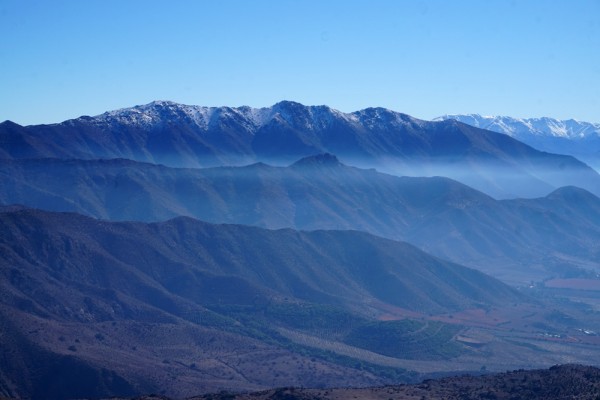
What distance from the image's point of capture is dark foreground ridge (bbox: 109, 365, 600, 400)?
6150 cm

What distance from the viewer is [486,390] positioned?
64.7 metres

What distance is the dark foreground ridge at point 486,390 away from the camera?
202 ft

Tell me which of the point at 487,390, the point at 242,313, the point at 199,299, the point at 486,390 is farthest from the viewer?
the point at 199,299

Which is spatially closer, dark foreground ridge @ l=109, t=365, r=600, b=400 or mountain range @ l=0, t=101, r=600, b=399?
dark foreground ridge @ l=109, t=365, r=600, b=400

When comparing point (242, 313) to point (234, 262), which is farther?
point (234, 262)

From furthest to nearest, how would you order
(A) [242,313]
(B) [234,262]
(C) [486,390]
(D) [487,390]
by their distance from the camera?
(B) [234,262], (A) [242,313], (C) [486,390], (D) [487,390]

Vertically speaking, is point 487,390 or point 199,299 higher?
point 487,390

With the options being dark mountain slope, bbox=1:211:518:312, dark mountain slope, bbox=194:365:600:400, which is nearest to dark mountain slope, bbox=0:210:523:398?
dark mountain slope, bbox=1:211:518:312

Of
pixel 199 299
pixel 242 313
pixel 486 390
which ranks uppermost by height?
pixel 486 390

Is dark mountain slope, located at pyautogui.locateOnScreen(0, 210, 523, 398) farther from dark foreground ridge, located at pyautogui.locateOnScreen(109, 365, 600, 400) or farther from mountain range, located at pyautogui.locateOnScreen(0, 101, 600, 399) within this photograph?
dark foreground ridge, located at pyautogui.locateOnScreen(109, 365, 600, 400)

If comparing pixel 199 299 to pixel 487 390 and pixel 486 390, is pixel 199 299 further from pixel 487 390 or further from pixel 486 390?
pixel 487 390

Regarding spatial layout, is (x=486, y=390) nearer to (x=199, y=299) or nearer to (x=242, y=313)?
(x=242, y=313)

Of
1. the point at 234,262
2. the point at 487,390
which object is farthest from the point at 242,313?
the point at 487,390

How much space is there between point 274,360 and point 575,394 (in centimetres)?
4864
